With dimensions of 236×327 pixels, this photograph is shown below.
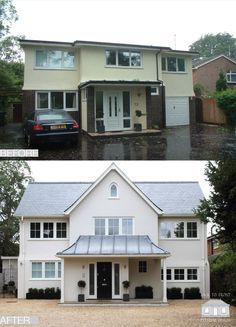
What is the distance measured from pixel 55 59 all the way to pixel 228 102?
2.13 meters

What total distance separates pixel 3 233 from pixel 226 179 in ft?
79.7

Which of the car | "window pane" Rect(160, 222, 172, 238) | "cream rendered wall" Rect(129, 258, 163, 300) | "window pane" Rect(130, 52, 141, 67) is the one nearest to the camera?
the car

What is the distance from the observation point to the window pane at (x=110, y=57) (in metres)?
7.01

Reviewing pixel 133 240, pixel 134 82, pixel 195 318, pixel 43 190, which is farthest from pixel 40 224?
pixel 134 82

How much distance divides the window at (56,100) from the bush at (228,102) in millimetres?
1707

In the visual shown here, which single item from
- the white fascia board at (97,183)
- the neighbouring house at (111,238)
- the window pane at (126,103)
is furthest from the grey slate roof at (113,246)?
the window pane at (126,103)

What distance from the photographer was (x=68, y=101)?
647 cm

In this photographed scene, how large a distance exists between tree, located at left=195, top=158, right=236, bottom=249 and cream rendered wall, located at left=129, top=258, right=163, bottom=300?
29.3 feet

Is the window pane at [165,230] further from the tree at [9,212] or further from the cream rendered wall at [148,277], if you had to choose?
the tree at [9,212]

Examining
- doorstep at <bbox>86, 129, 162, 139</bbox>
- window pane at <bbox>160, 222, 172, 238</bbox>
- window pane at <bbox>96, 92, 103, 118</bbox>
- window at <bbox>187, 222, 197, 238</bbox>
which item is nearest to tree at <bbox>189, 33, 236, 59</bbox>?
doorstep at <bbox>86, 129, 162, 139</bbox>

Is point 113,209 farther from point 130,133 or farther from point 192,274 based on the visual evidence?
point 130,133

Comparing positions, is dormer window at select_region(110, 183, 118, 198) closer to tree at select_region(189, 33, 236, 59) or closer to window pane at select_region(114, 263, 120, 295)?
window pane at select_region(114, 263, 120, 295)

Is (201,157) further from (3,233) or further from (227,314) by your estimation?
(3,233)

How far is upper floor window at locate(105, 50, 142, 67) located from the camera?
6.97 m
